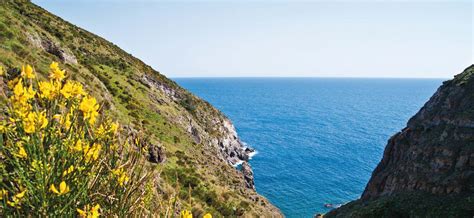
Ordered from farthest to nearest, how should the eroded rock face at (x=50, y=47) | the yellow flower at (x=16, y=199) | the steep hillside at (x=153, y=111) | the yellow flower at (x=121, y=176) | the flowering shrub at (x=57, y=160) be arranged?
1. the eroded rock face at (x=50, y=47)
2. the steep hillside at (x=153, y=111)
3. the yellow flower at (x=121, y=176)
4. the flowering shrub at (x=57, y=160)
5. the yellow flower at (x=16, y=199)

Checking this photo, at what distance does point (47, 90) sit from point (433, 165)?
27.0 m

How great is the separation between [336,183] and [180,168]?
3676cm

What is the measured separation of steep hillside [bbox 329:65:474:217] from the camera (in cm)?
2106

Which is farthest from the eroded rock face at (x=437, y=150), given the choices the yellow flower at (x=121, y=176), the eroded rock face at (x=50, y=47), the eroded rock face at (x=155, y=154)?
the eroded rock face at (x=50, y=47)

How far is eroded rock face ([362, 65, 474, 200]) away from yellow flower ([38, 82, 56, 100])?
24.8 m

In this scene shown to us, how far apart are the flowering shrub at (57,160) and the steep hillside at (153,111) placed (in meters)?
0.55

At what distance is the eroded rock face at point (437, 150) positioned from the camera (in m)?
22.1

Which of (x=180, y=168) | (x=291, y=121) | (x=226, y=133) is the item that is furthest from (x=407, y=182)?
(x=291, y=121)

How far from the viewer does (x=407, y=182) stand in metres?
25.0

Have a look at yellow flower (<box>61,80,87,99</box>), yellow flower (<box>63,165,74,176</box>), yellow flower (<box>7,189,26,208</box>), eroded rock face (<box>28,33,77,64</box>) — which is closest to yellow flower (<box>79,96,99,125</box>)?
yellow flower (<box>61,80,87,99</box>)

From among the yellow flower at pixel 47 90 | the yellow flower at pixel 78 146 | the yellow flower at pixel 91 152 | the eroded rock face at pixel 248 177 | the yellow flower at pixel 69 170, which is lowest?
the eroded rock face at pixel 248 177

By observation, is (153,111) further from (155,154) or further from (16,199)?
(16,199)

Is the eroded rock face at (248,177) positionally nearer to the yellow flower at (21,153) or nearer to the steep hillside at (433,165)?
the steep hillside at (433,165)

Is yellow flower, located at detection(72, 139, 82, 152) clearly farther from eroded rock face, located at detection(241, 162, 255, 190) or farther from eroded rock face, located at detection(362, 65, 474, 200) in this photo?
eroded rock face, located at detection(241, 162, 255, 190)
